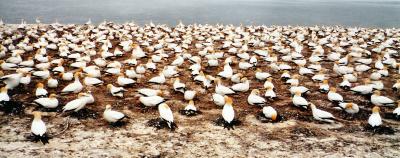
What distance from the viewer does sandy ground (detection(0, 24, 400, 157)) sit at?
24.5ft

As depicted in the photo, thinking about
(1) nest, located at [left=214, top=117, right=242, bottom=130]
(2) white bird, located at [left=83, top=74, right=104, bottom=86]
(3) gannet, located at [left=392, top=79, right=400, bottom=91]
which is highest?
(3) gannet, located at [left=392, top=79, right=400, bottom=91]

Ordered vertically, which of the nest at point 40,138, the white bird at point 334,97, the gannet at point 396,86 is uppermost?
the gannet at point 396,86

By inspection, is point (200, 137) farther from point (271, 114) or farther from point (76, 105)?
point (76, 105)

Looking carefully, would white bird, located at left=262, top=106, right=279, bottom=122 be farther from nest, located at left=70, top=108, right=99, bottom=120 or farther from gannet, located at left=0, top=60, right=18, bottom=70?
gannet, located at left=0, top=60, right=18, bottom=70

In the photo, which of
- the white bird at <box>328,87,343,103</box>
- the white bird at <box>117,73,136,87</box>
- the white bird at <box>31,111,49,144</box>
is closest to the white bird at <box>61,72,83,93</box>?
the white bird at <box>117,73,136,87</box>

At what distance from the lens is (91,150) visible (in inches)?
292

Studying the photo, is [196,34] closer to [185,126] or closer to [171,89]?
[171,89]

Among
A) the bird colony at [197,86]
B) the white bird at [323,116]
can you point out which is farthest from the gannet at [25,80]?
the white bird at [323,116]

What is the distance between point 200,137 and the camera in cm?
817

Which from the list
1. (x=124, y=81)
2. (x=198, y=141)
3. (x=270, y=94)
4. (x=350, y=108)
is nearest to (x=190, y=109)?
(x=198, y=141)

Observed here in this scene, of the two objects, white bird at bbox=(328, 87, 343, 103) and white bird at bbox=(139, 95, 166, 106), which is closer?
white bird at bbox=(139, 95, 166, 106)

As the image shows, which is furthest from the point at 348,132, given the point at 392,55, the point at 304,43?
the point at 304,43

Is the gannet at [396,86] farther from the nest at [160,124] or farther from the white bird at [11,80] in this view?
the white bird at [11,80]

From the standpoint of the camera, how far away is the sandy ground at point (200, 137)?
7.47 m
